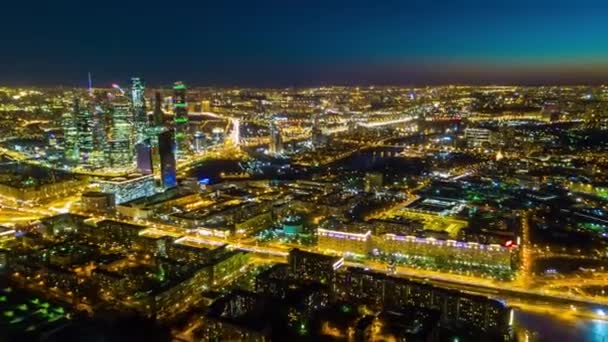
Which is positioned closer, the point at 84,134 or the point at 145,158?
the point at 145,158

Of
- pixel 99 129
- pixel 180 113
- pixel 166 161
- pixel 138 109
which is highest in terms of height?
pixel 138 109

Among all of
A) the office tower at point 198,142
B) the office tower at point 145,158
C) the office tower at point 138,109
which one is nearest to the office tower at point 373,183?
the office tower at point 145,158

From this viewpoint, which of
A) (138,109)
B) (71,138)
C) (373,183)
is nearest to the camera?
(373,183)

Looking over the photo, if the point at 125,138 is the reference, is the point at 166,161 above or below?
below

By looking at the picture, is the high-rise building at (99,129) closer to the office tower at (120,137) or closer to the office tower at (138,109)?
the office tower at (120,137)

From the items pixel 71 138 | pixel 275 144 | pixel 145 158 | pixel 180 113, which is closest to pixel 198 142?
pixel 180 113

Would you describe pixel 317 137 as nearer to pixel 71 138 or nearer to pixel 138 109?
pixel 138 109

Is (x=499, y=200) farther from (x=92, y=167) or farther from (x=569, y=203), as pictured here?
(x=92, y=167)
